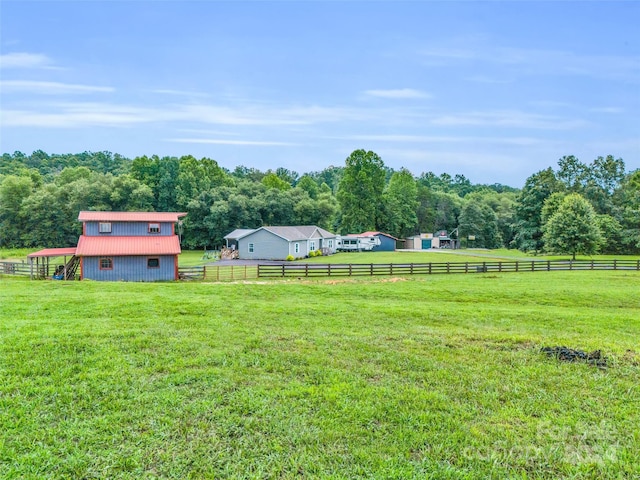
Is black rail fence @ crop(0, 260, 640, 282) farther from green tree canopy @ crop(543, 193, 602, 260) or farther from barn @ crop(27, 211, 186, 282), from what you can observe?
green tree canopy @ crop(543, 193, 602, 260)

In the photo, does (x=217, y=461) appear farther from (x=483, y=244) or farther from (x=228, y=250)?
(x=483, y=244)

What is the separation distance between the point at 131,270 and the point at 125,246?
1583 millimetres

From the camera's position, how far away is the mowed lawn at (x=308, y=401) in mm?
3367

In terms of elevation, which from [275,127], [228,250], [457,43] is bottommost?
[228,250]

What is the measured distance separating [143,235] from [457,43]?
21.4 m

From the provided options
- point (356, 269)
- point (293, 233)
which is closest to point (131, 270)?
point (356, 269)

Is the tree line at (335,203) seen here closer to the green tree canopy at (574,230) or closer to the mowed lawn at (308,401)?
the green tree canopy at (574,230)

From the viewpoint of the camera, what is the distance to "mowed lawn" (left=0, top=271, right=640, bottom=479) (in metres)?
3.37

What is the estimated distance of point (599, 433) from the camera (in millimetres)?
3844

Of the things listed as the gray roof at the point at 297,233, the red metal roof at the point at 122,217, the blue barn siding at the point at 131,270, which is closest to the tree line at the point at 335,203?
the gray roof at the point at 297,233

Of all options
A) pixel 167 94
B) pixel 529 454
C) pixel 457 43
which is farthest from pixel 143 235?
pixel 529 454

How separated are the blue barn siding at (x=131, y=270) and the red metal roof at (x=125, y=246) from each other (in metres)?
0.38

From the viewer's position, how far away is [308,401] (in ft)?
14.7

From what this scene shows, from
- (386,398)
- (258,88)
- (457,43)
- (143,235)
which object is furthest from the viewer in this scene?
(258,88)
